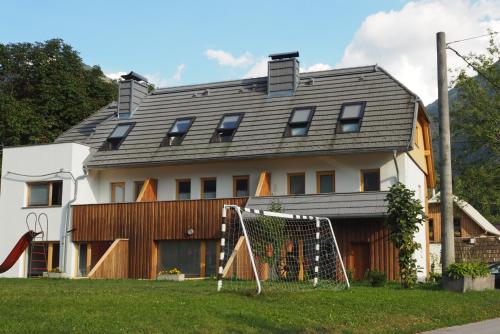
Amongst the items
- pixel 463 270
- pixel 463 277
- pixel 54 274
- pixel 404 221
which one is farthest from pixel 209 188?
pixel 463 277

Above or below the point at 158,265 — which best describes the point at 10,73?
above

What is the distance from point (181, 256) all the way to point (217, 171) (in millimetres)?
3873

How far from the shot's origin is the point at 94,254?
3064cm

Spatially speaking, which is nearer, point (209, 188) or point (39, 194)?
point (209, 188)

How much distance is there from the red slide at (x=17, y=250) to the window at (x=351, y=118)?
13.7 meters

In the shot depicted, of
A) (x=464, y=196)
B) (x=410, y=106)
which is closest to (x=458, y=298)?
(x=410, y=106)

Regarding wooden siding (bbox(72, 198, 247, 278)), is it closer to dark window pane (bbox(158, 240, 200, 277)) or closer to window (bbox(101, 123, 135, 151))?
dark window pane (bbox(158, 240, 200, 277))

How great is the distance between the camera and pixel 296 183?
2888 centimetres

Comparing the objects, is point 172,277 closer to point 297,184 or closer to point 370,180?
point 297,184

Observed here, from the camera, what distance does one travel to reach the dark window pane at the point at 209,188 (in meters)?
30.0

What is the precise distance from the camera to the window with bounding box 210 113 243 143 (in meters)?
30.1

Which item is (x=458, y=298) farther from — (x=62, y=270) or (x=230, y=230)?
(x=62, y=270)

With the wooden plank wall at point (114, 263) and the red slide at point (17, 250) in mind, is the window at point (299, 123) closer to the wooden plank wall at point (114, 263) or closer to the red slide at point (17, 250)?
the wooden plank wall at point (114, 263)

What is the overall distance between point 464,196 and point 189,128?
2027cm
